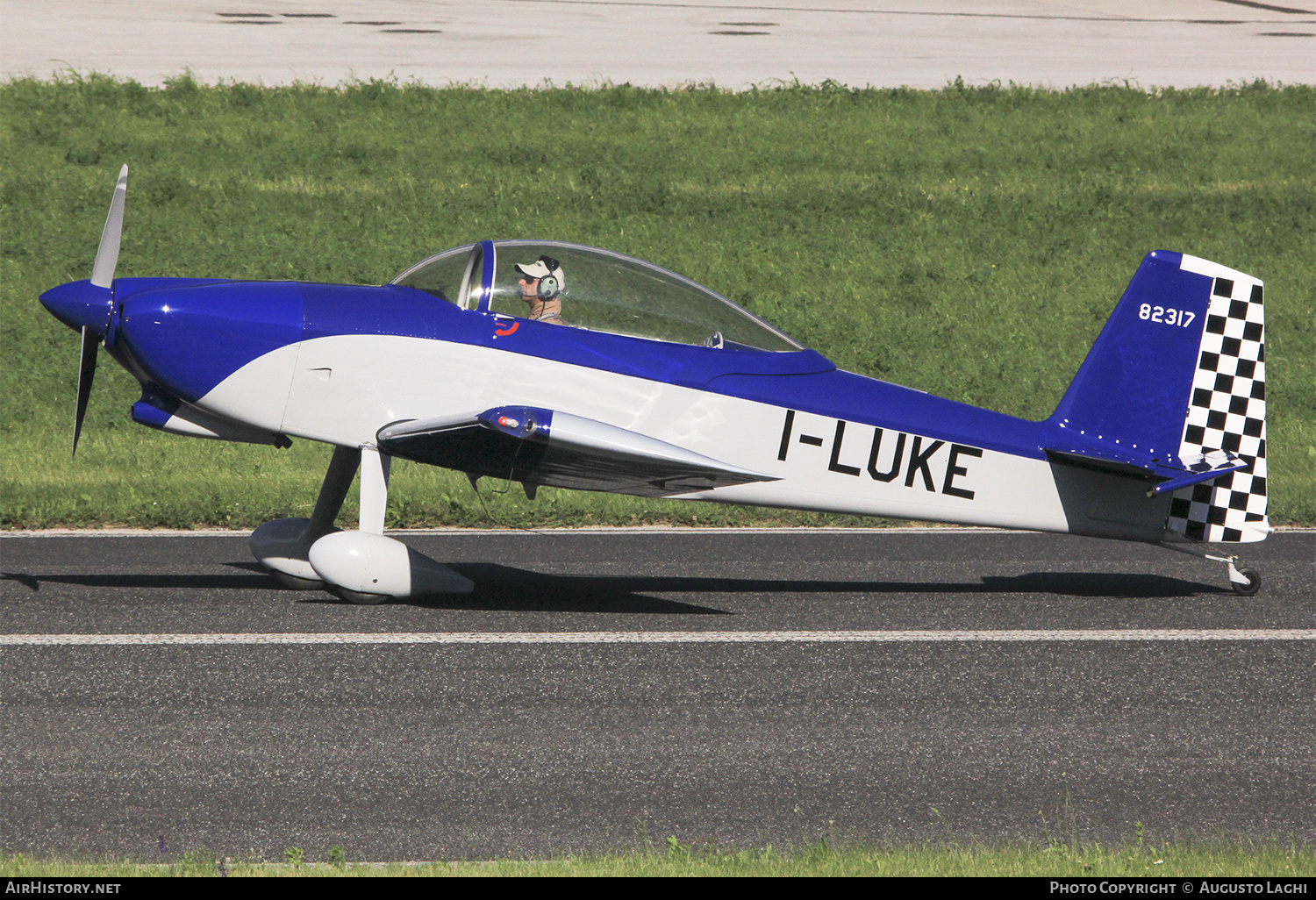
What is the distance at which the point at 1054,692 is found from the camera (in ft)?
21.1

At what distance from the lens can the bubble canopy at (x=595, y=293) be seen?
739 cm

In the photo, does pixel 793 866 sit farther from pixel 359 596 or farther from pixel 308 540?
pixel 308 540

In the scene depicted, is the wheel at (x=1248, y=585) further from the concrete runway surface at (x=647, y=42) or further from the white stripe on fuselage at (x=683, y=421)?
the concrete runway surface at (x=647, y=42)

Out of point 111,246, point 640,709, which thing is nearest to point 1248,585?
point 640,709

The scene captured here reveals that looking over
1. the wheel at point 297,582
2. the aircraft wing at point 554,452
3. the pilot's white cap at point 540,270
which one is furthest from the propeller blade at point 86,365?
the pilot's white cap at point 540,270

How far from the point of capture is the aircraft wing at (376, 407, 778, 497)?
6.75 metres

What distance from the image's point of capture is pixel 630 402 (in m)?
7.40

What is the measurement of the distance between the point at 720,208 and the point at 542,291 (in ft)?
37.2

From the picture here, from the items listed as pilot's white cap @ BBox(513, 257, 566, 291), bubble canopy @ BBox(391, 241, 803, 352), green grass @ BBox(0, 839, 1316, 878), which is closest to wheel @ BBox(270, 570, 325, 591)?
bubble canopy @ BBox(391, 241, 803, 352)

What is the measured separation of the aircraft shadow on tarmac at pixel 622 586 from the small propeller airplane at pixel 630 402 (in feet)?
1.29

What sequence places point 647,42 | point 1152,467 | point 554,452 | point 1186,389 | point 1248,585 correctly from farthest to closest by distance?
point 647,42 → point 1248,585 → point 1186,389 → point 1152,467 → point 554,452

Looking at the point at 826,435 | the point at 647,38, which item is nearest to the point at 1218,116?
the point at 647,38

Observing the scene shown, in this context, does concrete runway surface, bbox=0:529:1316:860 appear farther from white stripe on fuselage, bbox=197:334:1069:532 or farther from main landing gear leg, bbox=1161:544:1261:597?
white stripe on fuselage, bbox=197:334:1069:532
